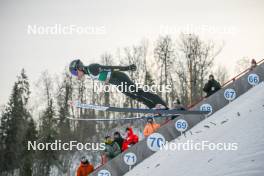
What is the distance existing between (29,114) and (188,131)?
29.0 m

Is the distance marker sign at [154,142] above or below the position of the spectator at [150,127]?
below

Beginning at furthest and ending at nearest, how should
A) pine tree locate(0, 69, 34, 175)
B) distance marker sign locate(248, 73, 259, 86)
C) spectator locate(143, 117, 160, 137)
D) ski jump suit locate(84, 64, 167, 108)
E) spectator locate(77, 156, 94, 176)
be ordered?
pine tree locate(0, 69, 34, 175) → distance marker sign locate(248, 73, 259, 86) → spectator locate(143, 117, 160, 137) → spectator locate(77, 156, 94, 176) → ski jump suit locate(84, 64, 167, 108)

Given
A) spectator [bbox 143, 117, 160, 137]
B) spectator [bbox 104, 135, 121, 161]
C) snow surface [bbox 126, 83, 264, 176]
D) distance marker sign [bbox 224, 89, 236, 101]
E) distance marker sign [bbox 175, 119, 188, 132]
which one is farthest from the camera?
distance marker sign [bbox 224, 89, 236, 101]

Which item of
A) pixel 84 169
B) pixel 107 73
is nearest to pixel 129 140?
pixel 84 169

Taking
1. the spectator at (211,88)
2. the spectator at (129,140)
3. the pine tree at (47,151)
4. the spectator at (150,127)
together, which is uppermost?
the spectator at (211,88)

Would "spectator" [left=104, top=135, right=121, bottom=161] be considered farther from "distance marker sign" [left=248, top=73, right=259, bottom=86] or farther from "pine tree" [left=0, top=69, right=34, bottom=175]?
"pine tree" [left=0, top=69, right=34, bottom=175]

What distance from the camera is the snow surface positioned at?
612 cm

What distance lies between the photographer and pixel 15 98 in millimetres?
38906

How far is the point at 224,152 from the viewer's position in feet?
23.9

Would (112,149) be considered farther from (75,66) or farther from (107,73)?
(75,66)

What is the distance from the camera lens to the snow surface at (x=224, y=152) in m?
6.12

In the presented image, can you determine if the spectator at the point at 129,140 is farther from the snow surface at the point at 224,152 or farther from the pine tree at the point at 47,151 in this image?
the pine tree at the point at 47,151

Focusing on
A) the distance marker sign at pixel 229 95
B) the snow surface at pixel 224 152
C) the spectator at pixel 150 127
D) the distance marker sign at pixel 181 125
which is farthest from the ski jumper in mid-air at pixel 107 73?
the distance marker sign at pixel 229 95

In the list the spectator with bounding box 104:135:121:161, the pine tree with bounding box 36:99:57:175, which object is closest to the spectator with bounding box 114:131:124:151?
the spectator with bounding box 104:135:121:161
